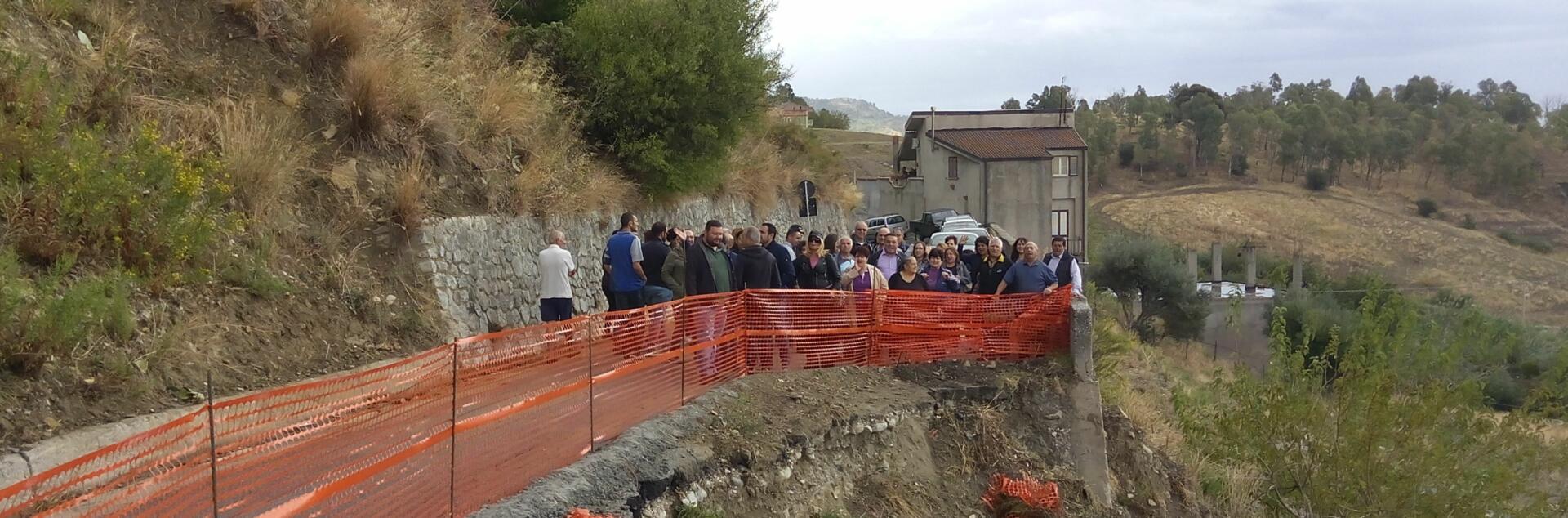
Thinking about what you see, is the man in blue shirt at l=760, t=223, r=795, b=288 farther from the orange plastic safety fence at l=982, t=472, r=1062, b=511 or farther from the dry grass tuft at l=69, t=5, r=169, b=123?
the dry grass tuft at l=69, t=5, r=169, b=123

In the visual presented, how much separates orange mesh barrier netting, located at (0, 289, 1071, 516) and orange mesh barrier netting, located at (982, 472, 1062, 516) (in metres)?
1.90

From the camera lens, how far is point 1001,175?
2152 inches

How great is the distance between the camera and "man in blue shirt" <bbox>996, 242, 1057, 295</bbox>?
11.8 metres

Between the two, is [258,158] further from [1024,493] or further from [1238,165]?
[1238,165]

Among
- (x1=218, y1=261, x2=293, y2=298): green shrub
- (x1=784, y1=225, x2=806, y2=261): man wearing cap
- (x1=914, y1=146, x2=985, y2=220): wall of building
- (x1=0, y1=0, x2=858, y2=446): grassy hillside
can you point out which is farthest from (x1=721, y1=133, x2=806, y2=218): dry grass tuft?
(x1=914, y1=146, x2=985, y2=220): wall of building

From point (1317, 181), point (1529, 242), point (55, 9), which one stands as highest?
point (55, 9)

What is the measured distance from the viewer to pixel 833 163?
3753 cm

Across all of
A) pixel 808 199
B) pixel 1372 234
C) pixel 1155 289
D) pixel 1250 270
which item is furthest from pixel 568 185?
pixel 1372 234

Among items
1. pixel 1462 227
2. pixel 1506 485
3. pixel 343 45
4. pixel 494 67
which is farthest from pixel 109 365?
pixel 1462 227

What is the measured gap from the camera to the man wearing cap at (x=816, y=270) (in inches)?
472

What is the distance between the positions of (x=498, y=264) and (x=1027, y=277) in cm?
592

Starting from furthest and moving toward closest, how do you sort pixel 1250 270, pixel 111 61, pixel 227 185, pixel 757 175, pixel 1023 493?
pixel 1250 270, pixel 757 175, pixel 111 61, pixel 1023 493, pixel 227 185

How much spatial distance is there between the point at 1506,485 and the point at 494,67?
1384 cm

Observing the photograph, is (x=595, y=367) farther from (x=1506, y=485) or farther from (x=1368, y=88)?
(x=1368, y=88)
